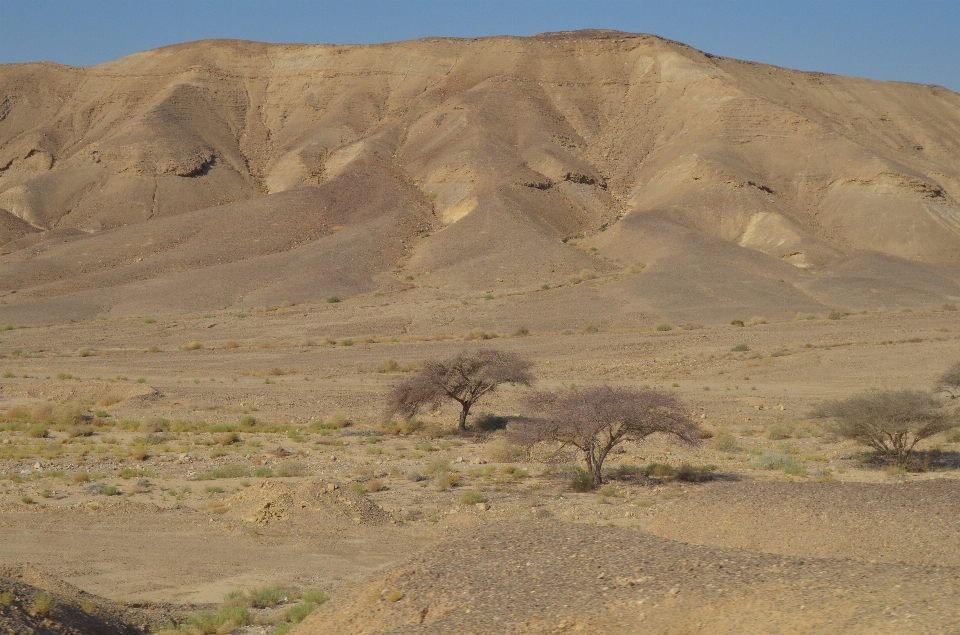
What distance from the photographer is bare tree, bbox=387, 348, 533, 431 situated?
30.7 m

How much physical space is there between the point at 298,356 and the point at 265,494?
30.2m

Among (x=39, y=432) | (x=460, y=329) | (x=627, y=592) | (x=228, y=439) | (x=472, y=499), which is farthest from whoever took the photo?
(x=460, y=329)

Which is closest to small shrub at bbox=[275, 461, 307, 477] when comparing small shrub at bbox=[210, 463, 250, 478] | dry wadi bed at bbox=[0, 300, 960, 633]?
dry wadi bed at bbox=[0, 300, 960, 633]

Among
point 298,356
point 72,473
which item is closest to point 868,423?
point 72,473

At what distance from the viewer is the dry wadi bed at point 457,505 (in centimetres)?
1016

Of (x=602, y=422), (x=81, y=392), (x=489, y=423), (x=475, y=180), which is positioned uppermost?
(x=475, y=180)

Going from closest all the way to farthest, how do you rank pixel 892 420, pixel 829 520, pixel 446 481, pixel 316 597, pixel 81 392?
pixel 316 597, pixel 829 520, pixel 446 481, pixel 892 420, pixel 81 392

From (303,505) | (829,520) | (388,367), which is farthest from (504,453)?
(388,367)

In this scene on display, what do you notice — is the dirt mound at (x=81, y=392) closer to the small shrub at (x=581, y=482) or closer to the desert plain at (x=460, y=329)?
the desert plain at (x=460, y=329)

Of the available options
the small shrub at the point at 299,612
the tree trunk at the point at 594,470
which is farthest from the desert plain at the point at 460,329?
the tree trunk at the point at 594,470

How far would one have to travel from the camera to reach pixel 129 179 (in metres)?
94.9

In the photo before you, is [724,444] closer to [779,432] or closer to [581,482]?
[779,432]

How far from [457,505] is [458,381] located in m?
11.5

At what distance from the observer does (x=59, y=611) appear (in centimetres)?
1082
